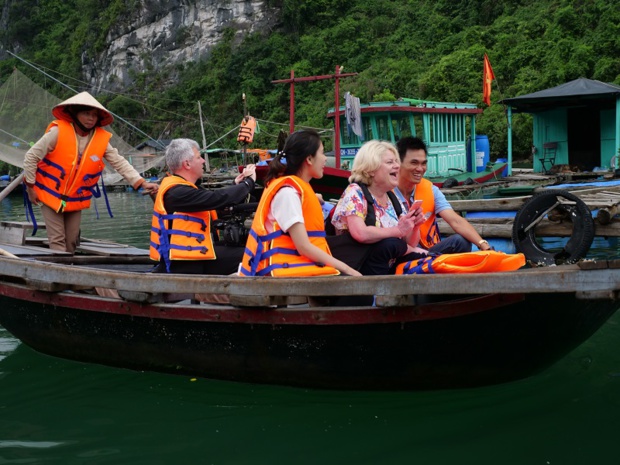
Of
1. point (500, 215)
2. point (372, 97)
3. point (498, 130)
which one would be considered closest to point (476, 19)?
point (372, 97)

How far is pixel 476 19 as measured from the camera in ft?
115

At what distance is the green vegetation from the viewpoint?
25125 mm

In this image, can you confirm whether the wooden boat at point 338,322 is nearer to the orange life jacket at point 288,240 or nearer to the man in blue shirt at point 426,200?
the orange life jacket at point 288,240

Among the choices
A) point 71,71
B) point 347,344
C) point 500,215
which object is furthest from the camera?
point 71,71

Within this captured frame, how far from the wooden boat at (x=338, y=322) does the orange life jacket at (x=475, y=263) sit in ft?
→ 0.49

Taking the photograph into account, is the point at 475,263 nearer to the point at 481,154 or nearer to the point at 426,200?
the point at 426,200

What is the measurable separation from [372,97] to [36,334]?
29.2 meters

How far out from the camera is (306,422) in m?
3.95

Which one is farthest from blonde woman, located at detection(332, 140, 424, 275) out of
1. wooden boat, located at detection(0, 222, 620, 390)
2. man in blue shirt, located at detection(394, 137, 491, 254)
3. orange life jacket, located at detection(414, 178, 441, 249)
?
orange life jacket, located at detection(414, 178, 441, 249)

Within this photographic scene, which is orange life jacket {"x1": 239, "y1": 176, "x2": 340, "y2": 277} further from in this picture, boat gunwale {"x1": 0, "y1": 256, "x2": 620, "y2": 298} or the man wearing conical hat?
the man wearing conical hat

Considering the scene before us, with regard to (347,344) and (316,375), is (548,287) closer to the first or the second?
(347,344)

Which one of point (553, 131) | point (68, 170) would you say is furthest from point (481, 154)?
point (68, 170)

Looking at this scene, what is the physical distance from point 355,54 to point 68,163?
3769 centimetres

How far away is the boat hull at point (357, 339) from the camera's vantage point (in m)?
3.76
